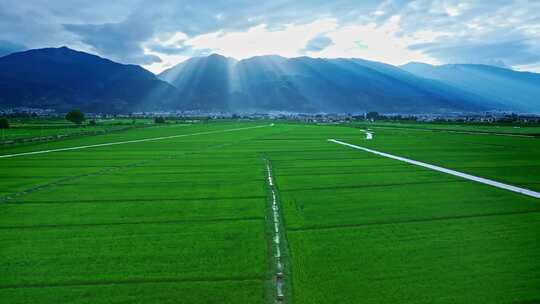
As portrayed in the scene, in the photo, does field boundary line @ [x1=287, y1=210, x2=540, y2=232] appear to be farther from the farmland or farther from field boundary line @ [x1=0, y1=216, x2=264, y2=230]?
field boundary line @ [x1=0, y1=216, x2=264, y2=230]

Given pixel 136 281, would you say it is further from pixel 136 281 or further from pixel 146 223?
pixel 146 223

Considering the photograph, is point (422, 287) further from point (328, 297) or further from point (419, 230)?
point (419, 230)

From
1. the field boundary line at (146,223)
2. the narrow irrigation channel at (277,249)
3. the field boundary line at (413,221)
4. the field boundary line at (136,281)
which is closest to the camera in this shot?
the narrow irrigation channel at (277,249)

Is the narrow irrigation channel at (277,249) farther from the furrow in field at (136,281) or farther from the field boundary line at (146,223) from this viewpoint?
the field boundary line at (146,223)

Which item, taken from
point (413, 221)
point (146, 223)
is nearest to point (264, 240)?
point (146, 223)

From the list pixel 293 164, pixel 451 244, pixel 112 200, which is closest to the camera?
pixel 451 244

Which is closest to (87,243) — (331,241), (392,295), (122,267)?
(122,267)

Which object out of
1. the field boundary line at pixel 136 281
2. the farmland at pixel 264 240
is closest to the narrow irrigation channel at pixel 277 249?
the farmland at pixel 264 240

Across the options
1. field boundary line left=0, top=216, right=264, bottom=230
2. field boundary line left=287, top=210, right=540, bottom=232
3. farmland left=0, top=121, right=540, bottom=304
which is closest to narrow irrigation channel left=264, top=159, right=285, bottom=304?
farmland left=0, top=121, right=540, bottom=304

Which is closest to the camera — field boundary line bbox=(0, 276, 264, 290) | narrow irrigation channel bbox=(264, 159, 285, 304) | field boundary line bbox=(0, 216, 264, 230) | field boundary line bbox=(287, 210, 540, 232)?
narrow irrigation channel bbox=(264, 159, 285, 304)
